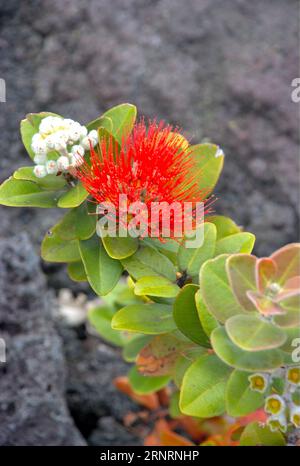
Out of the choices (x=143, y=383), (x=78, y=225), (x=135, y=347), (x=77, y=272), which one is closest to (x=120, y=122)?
(x=78, y=225)

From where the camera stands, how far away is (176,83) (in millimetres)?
2547

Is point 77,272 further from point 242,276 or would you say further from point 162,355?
point 242,276

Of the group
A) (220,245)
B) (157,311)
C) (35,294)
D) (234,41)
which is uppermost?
(234,41)

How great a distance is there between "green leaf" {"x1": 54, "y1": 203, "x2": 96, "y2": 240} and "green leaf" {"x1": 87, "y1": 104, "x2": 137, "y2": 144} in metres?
0.17

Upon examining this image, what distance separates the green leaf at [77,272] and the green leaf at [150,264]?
0.54ft

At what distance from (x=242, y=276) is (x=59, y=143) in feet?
1.54

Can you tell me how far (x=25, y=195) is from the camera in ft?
4.64

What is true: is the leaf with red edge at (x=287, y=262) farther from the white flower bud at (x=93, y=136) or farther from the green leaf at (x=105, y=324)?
the green leaf at (x=105, y=324)

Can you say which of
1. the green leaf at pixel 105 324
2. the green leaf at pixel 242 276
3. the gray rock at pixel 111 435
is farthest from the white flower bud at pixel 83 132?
the gray rock at pixel 111 435

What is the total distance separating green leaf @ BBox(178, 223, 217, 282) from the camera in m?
1.39

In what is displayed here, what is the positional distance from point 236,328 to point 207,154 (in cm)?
50

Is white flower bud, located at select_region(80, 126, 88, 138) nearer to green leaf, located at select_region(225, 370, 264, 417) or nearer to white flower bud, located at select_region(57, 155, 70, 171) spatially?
white flower bud, located at select_region(57, 155, 70, 171)
